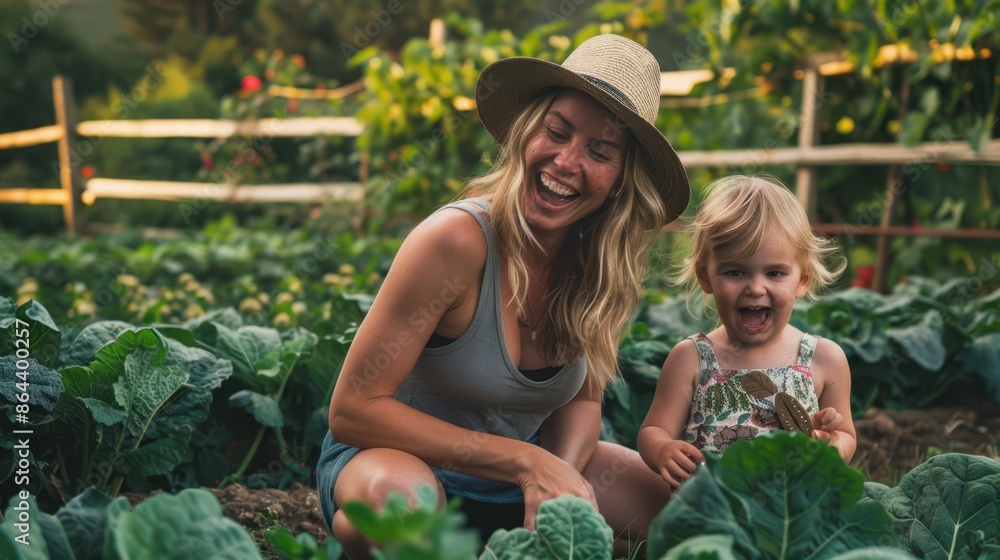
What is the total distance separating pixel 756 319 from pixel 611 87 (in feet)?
2.00

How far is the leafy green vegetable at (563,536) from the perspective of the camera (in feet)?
4.87

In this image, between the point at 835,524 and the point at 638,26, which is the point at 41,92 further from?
the point at 835,524

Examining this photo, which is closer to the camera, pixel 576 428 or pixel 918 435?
pixel 576 428

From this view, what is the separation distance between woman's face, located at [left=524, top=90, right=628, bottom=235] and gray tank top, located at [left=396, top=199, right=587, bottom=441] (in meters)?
0.12

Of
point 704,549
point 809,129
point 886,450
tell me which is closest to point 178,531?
point 704,549

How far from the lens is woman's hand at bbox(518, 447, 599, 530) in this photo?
1.81m

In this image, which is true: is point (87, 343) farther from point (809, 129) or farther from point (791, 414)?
point (809, 129)

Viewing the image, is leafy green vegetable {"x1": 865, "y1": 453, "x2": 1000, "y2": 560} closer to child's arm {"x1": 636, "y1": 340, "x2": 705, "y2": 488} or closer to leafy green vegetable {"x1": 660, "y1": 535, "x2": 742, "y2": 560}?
child's arm {"x1": 636, "y1": 340, "x2": 705, "y2": 488}

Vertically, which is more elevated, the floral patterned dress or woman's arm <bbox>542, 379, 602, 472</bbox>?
the floral patterned dress

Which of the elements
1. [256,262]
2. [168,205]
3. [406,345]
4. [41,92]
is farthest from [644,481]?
[41,92]

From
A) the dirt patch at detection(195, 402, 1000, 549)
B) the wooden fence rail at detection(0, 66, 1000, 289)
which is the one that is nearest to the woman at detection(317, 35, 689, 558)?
the dirt patch at detection(195, 402, 1000, 549)

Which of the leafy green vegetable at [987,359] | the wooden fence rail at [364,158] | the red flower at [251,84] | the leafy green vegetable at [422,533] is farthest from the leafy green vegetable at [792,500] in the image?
the red flower at [251,84]

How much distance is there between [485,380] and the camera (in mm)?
2002

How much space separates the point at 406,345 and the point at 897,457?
200 centimetres
